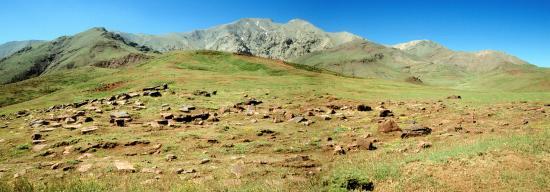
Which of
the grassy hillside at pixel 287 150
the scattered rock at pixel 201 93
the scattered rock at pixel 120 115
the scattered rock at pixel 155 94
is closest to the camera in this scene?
the grassy hillside at pixel 287 150

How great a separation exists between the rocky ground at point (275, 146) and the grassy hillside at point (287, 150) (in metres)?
0.06

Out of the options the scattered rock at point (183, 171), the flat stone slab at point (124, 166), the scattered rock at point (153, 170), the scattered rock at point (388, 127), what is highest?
the scattered rock at point (388, 127)

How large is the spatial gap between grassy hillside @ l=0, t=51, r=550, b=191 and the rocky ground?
57 millimetres

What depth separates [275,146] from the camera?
827 inches

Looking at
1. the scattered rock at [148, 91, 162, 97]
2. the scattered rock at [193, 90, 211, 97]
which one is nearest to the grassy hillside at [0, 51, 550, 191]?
the scattered rock at [148, 91, 162, 97]

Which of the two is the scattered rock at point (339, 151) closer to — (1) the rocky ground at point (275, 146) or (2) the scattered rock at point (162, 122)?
(1) the rocky ground at point (275, 146)

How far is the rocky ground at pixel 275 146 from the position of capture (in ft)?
48.5

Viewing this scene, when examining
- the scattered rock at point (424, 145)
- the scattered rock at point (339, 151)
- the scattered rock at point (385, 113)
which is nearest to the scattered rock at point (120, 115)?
the scattered rock at point (339, 151)

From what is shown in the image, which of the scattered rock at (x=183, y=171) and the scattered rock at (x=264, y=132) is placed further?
the scattered rock at (x=264, y=132)

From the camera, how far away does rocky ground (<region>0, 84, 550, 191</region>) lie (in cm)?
1478

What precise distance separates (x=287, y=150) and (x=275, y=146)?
0.88m

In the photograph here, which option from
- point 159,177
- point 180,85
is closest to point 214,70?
point 180,85

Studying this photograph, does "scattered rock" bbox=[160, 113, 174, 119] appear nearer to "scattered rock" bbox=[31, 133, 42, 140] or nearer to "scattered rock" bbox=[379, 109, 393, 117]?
"scattered rock" bbox=[31, 133, 42, 140]

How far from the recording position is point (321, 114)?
30.5 meters
